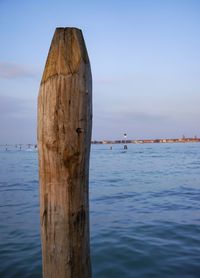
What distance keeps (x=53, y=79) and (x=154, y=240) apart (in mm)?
5825

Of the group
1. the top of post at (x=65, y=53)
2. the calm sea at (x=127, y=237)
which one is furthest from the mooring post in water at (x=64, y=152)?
the calm sea at (x=127, y=237)

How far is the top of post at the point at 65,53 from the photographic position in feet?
6.52

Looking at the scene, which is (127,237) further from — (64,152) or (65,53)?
(65,53)

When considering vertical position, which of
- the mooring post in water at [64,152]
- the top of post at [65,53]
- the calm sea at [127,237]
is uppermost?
the top of post at [65,53]

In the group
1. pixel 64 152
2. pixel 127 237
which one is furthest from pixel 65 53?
pixel 127 237

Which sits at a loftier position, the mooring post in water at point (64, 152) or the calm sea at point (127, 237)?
the mooring post in water at point (64, 152)

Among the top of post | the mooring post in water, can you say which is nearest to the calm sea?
the mooring post in water

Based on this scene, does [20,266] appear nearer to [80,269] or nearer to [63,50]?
[80,269]

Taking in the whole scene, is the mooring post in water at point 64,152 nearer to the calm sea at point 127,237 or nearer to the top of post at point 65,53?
the top of post at point 65,53

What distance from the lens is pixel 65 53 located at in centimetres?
201

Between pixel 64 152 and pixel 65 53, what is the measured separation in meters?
0.71

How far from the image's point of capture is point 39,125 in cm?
203

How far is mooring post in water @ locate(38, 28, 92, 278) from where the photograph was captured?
1.94m

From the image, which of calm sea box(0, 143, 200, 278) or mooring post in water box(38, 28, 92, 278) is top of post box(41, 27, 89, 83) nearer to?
mooring post in water box(38, 28, 92, 278)
